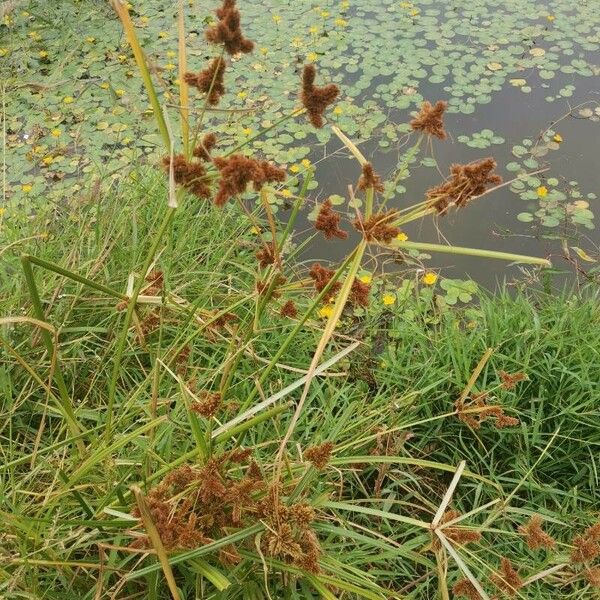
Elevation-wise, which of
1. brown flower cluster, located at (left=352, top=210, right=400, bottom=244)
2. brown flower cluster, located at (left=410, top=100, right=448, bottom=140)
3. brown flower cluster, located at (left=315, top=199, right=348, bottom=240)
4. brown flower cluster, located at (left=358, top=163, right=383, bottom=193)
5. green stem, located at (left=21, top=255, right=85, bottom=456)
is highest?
brown flower cluster, located at (left=410, top=100, right=448, bottom=140)

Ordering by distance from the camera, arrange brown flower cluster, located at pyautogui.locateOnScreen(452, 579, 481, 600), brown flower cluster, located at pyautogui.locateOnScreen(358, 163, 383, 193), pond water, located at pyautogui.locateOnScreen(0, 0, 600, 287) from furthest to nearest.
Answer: pond water, located at pyautogui.locateOnScreen(0, 0, 600, 287), brown flower cluster, located at pyautogui.locateOnScreen(452, 579, 481, 600), brown flower cluster, located at pyautogui.locateOnScreen(358, 163, 383, 193)

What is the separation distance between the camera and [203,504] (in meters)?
1.06

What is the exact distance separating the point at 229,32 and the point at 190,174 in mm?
186

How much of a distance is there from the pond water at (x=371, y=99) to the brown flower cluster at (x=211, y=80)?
146cm

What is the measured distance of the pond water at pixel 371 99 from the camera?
2.59 metres

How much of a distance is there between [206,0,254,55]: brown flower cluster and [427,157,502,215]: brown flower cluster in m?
0.32

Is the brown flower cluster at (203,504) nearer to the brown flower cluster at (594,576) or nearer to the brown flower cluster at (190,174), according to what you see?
the brown flower cluster at (190,174)

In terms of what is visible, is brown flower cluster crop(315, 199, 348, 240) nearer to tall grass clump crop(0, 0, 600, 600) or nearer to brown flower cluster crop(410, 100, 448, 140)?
tall grass clump crop(0, 0, 600, 600)

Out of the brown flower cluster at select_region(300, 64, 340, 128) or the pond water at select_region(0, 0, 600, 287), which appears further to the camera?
the pond water at select_region(0, 0, 600, 287)

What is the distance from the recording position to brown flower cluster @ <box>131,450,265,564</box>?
3.05 ft

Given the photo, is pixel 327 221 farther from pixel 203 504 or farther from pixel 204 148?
pixel 203 504

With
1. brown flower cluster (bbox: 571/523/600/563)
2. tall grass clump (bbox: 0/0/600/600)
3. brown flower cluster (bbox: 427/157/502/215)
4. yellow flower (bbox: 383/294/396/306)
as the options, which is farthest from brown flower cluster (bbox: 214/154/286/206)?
yellow flower (bbox: 383/294/396/306)

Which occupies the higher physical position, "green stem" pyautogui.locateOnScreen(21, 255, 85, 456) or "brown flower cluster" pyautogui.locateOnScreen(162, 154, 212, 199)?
"brown flower cluster" pyautogui.locateOnScreen(162, 154, 212, 199)

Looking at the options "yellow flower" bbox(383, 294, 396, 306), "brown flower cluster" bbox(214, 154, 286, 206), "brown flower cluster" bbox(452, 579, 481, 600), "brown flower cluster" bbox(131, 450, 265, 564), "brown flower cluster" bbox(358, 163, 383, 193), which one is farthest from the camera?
"yellow flower" bbox(383, 294, 396, 306)
